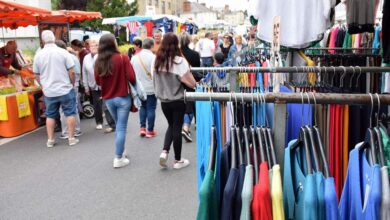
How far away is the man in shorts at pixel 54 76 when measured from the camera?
6016 mm

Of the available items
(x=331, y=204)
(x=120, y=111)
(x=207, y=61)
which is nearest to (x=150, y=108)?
(x=120, y=111)

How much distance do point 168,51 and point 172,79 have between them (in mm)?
362

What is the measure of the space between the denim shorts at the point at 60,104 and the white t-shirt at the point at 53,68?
10 centimetres

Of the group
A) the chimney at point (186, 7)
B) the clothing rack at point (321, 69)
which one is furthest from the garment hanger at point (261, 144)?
the chimney at point (186, 7)

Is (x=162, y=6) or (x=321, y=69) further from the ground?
(x=162, y=6)

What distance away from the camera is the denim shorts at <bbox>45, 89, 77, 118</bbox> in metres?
6.23

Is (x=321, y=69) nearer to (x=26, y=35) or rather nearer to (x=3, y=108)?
(x=3, y=108)

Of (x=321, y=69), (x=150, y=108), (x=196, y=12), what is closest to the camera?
(x=321, y=69)

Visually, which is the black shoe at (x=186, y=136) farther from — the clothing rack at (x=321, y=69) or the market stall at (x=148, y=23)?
the market stall at (x=148, y=23)

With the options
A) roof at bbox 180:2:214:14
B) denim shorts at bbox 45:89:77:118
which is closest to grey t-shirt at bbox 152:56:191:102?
denim shorts at bbox 45:89:77:118

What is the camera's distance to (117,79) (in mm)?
5109

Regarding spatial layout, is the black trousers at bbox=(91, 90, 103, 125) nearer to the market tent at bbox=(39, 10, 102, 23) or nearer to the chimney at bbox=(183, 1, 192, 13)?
the market tent at bbox=(39, 10, 102, 23)

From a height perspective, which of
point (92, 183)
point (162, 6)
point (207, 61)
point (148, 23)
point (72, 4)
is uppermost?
point (162, 6)

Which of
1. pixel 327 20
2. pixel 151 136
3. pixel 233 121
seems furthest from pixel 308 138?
pixel 151 136
